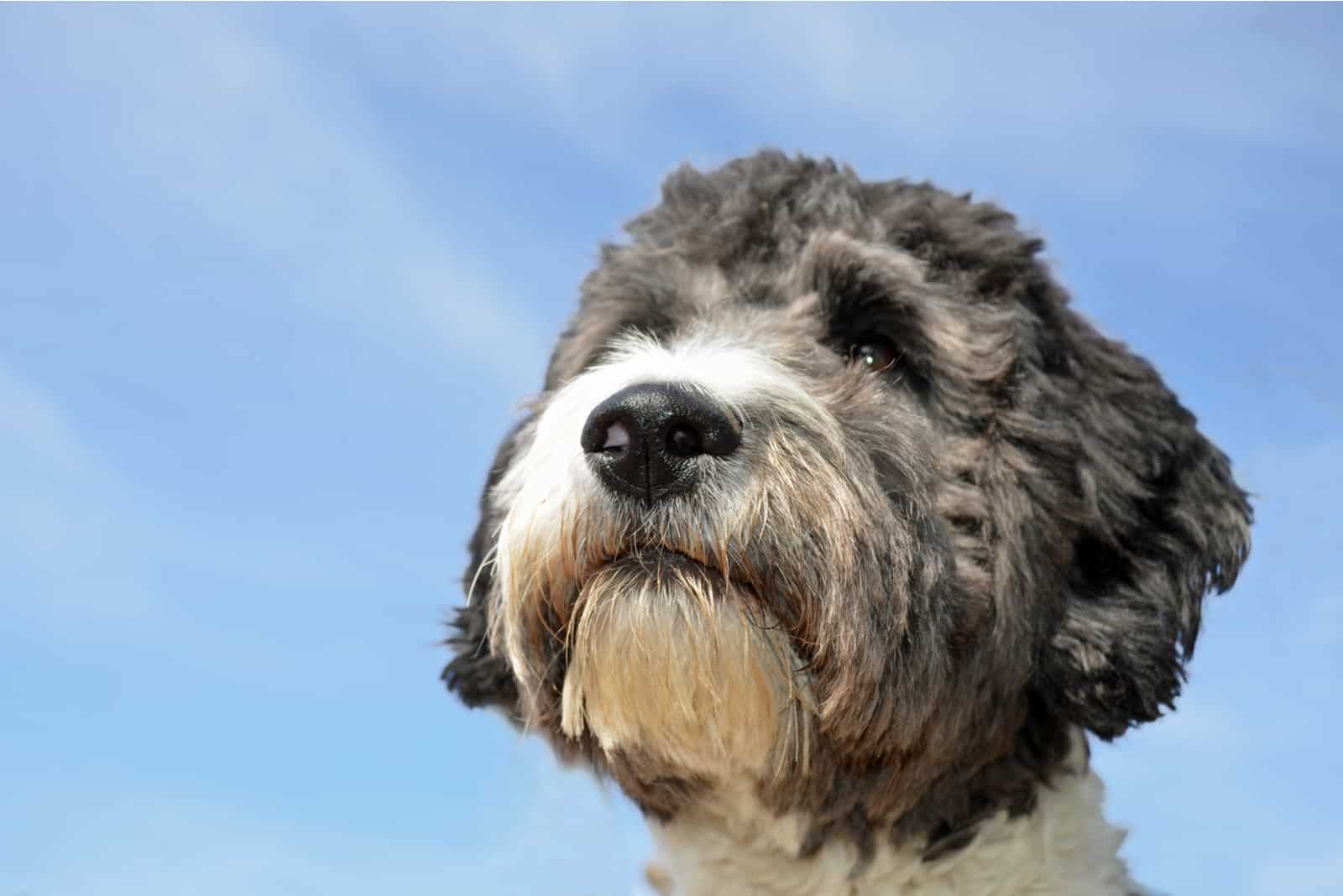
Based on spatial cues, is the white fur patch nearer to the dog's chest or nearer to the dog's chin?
the dog's chin

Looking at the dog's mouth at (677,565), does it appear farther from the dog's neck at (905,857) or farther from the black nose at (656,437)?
the dog's neck at (905,857)

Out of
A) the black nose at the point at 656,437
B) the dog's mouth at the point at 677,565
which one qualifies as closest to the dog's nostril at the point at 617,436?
the black nose at the point at 656,437

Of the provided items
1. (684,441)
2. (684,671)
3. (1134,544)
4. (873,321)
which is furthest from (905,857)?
(873,321)

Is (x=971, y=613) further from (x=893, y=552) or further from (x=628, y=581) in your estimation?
(x=628, y=581)

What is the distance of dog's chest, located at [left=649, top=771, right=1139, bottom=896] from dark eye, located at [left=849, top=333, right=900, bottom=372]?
123cm

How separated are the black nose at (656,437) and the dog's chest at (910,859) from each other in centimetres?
94

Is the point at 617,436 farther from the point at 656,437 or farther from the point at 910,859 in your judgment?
the point at 910,859

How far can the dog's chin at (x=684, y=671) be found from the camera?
354 cm

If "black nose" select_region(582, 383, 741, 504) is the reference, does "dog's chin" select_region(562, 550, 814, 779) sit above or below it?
below

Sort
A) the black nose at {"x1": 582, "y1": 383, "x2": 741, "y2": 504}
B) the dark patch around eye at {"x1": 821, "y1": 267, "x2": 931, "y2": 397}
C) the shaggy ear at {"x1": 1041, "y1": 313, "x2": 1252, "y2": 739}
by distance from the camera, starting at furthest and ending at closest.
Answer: the dark patch around eye at {"x1": 821, "y1": 267, "x2": 931, "y2": 397}, the shaggy ear at {"x1": 1041, "y1": 313, "x2": 1252, "y2": 739}, the black nose at {"x1": 582, "y1": 383, "x2": 741, "y2": 504}

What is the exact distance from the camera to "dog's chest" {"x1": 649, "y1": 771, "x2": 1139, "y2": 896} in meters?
4.02

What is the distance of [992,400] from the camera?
4.30m

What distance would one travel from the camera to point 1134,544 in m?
4.37

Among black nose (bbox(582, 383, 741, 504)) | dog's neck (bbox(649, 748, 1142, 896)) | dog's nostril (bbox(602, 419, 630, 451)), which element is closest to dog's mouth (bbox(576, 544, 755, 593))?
black nose (bbox(582, 383, 741, 504))
